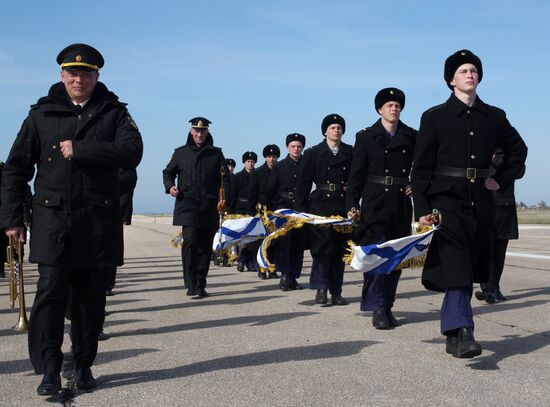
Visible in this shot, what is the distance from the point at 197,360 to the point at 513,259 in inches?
436

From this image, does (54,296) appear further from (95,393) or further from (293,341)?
(293,341)

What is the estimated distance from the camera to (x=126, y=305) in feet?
29.0

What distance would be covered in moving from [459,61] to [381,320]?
2.54m

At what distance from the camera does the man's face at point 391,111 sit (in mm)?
7188

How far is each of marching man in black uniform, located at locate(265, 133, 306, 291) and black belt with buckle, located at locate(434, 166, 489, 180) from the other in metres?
4.96

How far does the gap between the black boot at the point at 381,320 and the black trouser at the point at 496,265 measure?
234 centimetres

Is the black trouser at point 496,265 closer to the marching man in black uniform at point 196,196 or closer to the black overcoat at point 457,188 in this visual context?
the black overcoat at point 457,188

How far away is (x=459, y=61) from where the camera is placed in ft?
18.3

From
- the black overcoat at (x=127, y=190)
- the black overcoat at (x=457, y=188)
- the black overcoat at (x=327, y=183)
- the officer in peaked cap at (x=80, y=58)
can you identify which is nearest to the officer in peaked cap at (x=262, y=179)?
the black overcoat at (x=127, y=190)

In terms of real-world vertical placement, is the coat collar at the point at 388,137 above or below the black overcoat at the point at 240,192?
above

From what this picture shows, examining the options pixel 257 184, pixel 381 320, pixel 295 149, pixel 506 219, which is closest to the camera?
pixel 381 320

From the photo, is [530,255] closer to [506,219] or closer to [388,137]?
[506,219]

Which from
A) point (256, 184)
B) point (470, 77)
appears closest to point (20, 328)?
point (470, 77)

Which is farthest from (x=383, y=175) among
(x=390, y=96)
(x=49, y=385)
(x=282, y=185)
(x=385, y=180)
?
(x=282, y=185)
